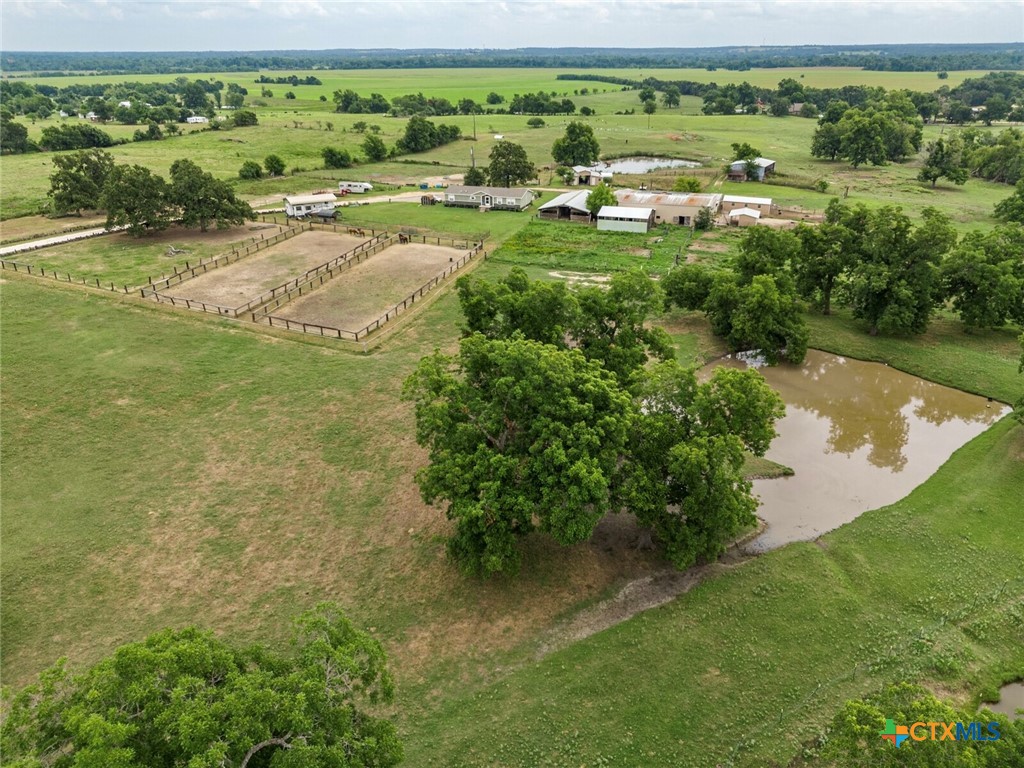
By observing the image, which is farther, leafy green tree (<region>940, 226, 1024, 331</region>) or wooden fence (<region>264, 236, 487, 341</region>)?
wooden fence (<region>264, 236, 487, 341</region>)

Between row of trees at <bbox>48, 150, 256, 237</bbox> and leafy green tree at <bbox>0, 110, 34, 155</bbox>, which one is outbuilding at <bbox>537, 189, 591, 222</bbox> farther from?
leafy green tree at <bbox>0, 110, 34, 155</bbox>

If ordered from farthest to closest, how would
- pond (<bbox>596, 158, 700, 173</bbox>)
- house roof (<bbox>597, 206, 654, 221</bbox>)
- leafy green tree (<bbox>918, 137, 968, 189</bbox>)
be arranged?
pond (<bbox>596, 158, 700, 173</bbox>) < leafy green tree (<bbox>918, 137, 968, 189</bbox>) < house roof (<bbox>597, 206, 654, 221</bbox>)

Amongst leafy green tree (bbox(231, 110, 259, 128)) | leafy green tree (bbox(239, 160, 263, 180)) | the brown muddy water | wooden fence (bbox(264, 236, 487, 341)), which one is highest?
leafy green tree (bbox(231, 110, 259, 128))

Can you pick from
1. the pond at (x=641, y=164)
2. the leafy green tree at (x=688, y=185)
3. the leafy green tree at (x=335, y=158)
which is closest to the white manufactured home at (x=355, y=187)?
the leafy green tree at (x=335, y=158)

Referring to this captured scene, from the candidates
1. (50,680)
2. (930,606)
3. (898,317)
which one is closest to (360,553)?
(50,680)

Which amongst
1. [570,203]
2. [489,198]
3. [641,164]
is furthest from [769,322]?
[641,164]

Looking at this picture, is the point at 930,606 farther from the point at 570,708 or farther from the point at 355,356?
the point at 355,356

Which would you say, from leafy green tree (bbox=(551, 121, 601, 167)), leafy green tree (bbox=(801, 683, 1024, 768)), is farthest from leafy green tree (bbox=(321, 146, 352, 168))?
leafy green tree (bbox=(801, 683, 1024, 768))

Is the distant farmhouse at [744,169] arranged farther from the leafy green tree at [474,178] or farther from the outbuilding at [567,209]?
the leafy green tree at [474,178]
